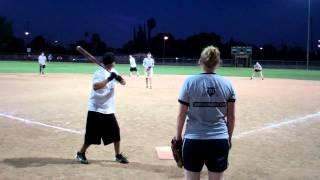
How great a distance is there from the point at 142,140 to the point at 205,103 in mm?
6269

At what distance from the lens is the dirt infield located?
8133mm

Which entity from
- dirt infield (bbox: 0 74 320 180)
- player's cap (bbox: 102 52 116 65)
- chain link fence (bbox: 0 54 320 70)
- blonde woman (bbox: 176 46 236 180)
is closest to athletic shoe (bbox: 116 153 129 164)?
dirt infield (bbox: 0 74 320 180)

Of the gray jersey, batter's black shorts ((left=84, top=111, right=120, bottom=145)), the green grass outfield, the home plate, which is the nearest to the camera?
the gray jersey

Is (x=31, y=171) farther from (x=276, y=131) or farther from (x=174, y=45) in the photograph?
(x=174, y=45)

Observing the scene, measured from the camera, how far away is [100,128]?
27.7ft

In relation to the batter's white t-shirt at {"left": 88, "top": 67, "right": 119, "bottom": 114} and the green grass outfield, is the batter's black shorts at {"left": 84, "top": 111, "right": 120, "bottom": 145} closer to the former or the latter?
the batter's white t-shirt at {"left": 88, "top": 67, "right": 119, "bottom": 114}

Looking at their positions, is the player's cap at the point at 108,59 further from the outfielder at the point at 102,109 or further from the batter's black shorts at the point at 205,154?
the batter's black shorts at the point at 205,154

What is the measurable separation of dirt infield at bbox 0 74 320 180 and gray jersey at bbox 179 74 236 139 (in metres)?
3.06

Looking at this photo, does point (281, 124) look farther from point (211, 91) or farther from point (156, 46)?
point (156, 46)

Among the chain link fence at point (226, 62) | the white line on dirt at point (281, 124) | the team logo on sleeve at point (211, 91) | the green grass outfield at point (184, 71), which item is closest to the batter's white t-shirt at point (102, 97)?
the team logo on sleeve at point (211, 91)

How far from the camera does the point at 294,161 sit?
29.7 feet

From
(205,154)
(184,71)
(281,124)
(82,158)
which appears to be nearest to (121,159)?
(82,158)

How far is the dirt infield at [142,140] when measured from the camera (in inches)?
320

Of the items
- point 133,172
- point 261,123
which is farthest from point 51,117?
point 133,172
